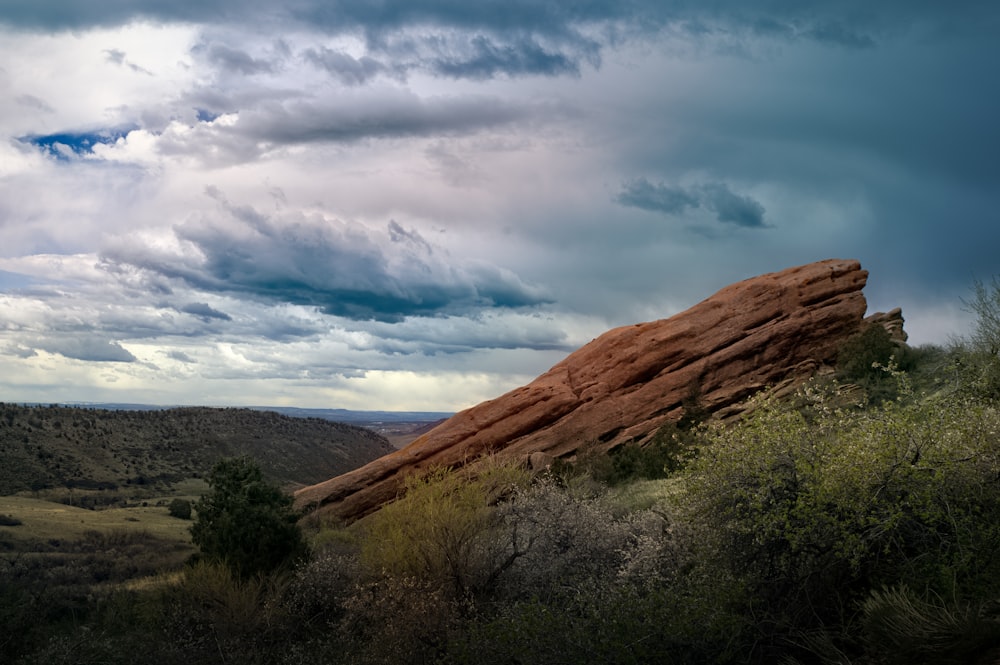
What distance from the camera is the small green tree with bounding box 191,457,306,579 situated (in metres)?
31.7

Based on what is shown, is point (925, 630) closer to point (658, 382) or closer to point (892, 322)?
point (658, 382)

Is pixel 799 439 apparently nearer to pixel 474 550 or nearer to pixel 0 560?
pixel 474 550

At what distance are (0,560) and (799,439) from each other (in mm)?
41583

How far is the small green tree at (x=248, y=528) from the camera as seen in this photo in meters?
31.7

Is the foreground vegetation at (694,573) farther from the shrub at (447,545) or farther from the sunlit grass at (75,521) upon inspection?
the sunlit grass at (75,521)

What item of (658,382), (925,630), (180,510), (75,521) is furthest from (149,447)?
(925,630)

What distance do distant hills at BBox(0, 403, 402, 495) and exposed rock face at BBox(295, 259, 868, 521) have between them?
106 feet

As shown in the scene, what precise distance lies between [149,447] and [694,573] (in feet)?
257

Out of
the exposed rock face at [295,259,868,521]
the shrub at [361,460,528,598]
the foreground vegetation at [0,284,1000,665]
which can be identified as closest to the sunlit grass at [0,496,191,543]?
the exposed rock face at [295,259,868,521]

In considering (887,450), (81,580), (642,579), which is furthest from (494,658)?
(81,580)

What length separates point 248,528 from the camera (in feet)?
106

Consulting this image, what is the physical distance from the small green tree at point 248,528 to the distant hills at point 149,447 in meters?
35.1

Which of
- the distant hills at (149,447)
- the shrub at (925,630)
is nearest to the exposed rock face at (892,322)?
the shrub at (925,630)

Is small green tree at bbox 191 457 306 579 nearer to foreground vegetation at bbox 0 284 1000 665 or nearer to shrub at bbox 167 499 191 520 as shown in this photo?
foreground vegetation at bbox 0 284 1000 665
